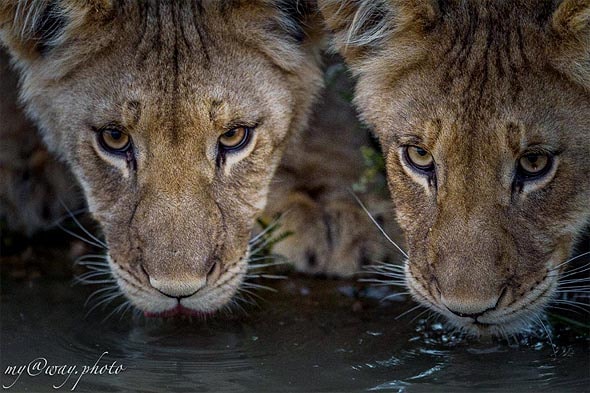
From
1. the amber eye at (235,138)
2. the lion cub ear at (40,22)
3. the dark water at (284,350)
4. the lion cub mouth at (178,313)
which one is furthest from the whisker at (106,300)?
the lion cub ear at (40,22)

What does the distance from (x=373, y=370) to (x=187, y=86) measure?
1433mm

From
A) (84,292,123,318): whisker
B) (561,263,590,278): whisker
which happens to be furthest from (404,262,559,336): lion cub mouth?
(84,292,123,318): whisker

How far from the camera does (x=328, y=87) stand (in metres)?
5.77

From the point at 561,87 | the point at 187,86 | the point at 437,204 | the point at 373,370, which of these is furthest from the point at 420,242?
the point at 187,86

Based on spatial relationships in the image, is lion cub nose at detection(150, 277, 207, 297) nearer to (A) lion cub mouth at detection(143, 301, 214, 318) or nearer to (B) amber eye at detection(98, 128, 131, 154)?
(A) lion cub mouth at detection(143, 301, 214, 318)

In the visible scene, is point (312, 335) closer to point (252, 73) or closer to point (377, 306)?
point (377, 306)

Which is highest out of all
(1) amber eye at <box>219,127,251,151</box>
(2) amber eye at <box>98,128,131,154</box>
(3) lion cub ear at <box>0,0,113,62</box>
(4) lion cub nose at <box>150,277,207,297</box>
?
(3) lion cub ear at <box>0,0,113,62</box>

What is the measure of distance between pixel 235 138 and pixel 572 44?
149 centimetres

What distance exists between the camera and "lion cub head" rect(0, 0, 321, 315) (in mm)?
4727

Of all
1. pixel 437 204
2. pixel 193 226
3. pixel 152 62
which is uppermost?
pixel 152 62

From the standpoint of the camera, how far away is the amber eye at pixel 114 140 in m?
4.91

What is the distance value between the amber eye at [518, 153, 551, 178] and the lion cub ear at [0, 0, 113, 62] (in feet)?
6.31

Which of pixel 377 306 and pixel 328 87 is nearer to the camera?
pixel 377 306

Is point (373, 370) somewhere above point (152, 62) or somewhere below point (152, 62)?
below
